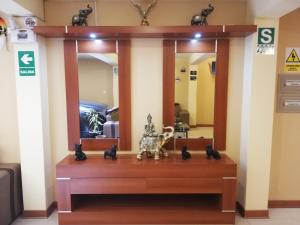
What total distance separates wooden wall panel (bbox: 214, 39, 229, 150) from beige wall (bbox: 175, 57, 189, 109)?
0.40 meters

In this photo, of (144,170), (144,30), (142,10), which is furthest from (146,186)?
(142,10)

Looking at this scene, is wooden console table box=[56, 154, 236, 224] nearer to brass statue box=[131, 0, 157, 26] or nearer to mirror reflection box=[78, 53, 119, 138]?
mirror reflection box=[78, 53, 119, 138]

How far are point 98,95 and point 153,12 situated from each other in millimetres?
1278

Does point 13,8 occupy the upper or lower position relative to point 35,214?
upper

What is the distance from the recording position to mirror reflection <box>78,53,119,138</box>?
2963mm

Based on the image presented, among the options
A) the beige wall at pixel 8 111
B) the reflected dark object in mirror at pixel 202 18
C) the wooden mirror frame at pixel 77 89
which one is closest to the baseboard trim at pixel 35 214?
the beige wall at pixel 8 111

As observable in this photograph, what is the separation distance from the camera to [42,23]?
2846mm

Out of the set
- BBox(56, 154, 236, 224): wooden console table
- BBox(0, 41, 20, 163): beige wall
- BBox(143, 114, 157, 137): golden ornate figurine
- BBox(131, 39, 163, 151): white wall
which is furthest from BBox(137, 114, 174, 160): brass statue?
BBox(0, 41, 20, 163): beige wall

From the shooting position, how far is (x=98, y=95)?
3008mm

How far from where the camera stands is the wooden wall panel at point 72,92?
2.92m

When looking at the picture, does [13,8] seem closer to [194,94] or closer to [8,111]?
[8,111]

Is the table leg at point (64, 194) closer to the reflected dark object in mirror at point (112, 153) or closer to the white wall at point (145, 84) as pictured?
the reflected dark object in mirror at point (112, 153)

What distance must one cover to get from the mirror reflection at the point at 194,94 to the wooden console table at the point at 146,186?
0.46 metres

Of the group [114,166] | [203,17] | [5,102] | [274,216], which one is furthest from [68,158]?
[274,216]
